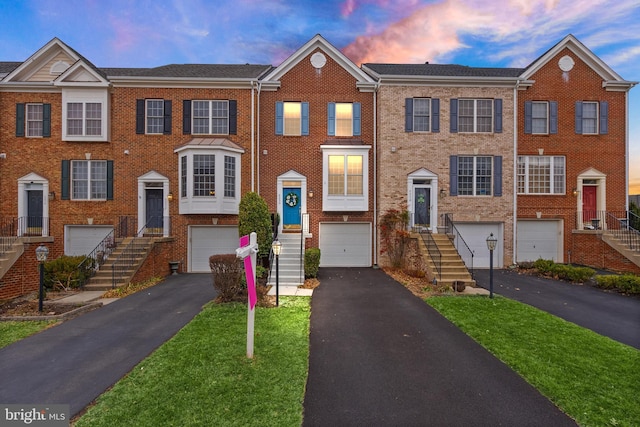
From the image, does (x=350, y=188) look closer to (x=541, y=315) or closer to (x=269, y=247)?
(x=269, y=247)

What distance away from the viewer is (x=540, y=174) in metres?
14.8

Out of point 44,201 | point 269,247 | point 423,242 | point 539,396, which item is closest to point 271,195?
point 269,247

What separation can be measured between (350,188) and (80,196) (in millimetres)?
13274

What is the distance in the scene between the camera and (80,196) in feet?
46.2

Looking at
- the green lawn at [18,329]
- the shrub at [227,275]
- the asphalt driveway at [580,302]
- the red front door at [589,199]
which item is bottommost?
the green lawn at [18,329]

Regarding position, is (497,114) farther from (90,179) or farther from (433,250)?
(90,179)

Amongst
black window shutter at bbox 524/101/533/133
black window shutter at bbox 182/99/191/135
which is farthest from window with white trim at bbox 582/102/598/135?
black window shutter at bbox 182/99/191/135

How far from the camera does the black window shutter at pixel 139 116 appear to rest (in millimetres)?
14070

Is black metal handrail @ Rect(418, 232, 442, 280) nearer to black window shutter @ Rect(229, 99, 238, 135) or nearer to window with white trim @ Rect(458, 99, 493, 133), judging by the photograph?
window with white trim @ Rect(458, 99, 493, 133)

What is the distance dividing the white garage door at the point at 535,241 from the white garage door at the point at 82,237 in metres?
20.5

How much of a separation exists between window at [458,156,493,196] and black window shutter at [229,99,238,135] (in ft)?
37.0

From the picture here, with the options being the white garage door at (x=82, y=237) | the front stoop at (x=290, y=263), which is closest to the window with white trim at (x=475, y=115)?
the front stoop at (x=290, y=263)

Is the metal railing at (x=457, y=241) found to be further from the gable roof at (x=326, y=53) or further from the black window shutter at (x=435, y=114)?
the gable roof at (x=326, y=53)

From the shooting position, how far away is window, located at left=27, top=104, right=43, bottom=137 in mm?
13977
